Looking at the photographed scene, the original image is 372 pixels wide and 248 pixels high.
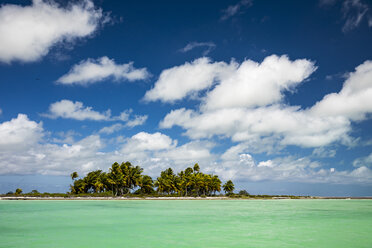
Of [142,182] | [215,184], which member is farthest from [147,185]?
[215,184]

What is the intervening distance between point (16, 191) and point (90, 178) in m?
25.1

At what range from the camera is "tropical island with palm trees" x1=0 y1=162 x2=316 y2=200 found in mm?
83938

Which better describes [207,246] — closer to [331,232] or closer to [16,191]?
[331,232]

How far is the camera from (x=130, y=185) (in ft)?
293

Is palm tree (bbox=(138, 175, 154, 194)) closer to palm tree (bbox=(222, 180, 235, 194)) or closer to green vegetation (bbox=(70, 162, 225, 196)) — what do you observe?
green vegetation (bbox=(70, 162, 225, 196))

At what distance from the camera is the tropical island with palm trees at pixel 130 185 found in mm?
83938

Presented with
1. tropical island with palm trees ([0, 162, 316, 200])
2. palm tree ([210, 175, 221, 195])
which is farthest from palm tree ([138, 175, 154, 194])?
palm tree ([210, 175, 221, 195])

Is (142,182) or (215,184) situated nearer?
(142,182)

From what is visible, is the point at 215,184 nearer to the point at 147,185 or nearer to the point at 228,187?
the point at 228,187

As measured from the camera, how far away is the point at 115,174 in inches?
3324

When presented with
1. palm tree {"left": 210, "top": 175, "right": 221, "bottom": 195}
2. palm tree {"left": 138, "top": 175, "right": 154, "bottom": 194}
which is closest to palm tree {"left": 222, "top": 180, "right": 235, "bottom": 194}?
palm tree {"left": 210, "top": 175, "right": 221, "bottom": 195}

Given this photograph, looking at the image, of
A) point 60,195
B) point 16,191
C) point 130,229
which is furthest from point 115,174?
point 130,229

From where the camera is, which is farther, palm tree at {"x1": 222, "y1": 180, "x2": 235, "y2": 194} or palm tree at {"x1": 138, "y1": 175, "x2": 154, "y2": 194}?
palm tree at {"x1": 222, "y1": 180, "x2": 235, "y2": 194}

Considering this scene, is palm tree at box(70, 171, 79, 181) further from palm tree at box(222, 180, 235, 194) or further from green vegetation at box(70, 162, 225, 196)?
palm tree at box(222, 180, 235, 194)
